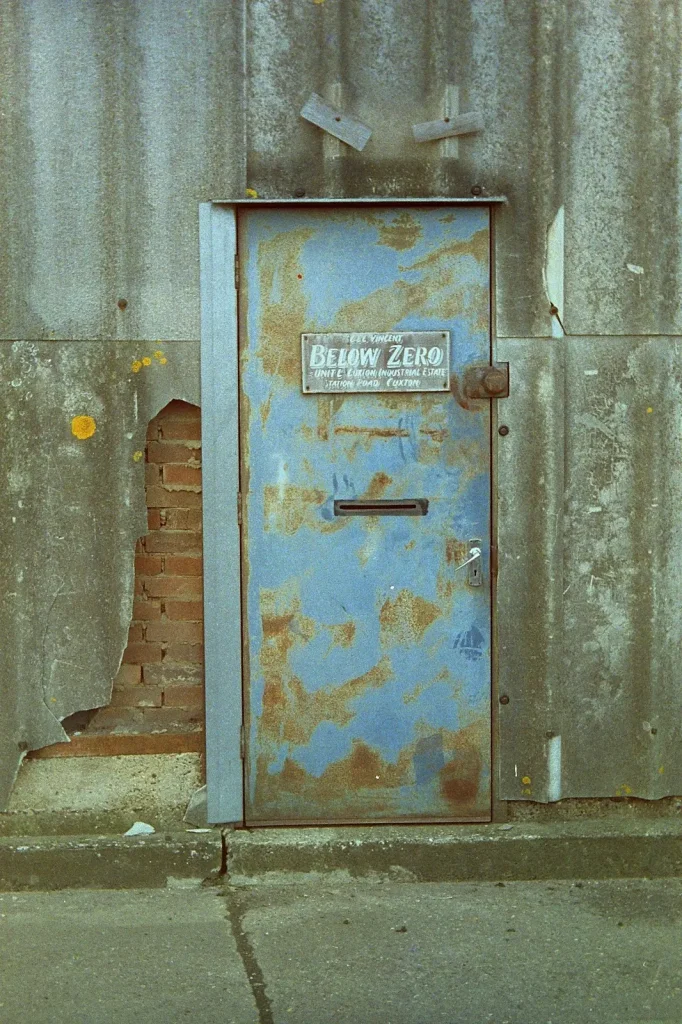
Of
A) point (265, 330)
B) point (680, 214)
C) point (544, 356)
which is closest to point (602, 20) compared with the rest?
point (680, 214)

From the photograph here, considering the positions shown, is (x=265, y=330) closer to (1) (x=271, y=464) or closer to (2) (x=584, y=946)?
(1) (x=271, y=464)

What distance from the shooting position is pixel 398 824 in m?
4.92

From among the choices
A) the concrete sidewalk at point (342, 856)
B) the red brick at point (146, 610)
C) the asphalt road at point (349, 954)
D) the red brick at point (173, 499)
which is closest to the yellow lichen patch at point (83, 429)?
the red brick at point (173, 499)

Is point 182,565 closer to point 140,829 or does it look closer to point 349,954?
point 140,829

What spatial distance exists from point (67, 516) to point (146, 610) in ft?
1.59

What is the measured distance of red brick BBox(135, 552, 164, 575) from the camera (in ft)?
16.0

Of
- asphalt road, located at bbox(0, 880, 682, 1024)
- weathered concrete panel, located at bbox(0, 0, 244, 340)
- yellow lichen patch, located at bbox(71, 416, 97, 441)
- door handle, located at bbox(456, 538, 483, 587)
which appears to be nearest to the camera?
asphalt road, located at bbox(0, 880, 682, 1024)

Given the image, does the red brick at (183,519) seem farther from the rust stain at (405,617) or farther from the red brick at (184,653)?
the rust stain at (405,617)

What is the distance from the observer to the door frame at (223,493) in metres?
4.72

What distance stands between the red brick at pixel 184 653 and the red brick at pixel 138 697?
14 centimetres

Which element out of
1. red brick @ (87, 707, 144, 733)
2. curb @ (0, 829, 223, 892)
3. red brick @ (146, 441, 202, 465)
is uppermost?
red brick @ (146, 441, 202, 465)

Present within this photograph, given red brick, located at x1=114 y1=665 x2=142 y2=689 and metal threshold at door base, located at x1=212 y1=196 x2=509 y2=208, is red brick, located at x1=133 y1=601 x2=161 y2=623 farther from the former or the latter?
metal threshold at door base, located at x1=212 y1=196 x2=509 y2=208

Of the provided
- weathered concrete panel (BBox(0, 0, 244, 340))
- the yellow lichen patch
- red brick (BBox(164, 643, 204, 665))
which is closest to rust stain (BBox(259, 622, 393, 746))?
red brick (BBox(164, 643, 204, 665))

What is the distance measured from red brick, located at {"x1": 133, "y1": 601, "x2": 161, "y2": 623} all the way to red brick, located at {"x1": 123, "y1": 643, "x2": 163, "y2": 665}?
0.34 feet
